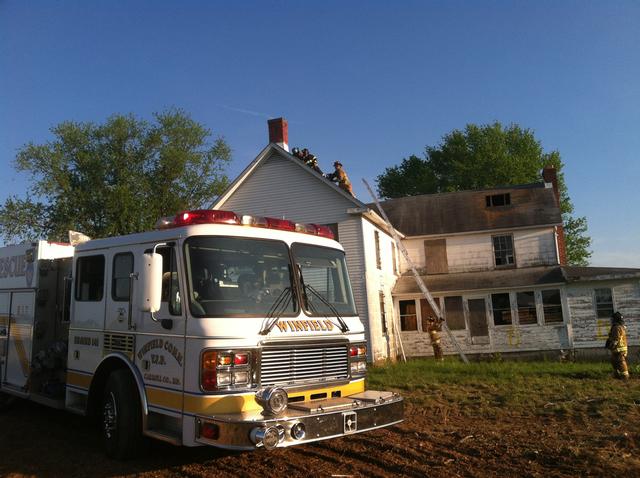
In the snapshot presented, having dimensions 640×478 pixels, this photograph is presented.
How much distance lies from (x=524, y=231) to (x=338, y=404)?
1944 centimetres

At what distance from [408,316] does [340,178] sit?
637 centimetres

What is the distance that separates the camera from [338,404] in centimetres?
525

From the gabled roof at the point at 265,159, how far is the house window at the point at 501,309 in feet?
22.1

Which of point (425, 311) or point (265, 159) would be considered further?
point (425, 311)

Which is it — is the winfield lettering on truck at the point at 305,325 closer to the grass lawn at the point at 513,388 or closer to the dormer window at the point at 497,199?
the grass lawn at the point at 513,388

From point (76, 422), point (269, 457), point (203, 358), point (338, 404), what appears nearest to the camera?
point (203, 358)

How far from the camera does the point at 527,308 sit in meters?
20.4

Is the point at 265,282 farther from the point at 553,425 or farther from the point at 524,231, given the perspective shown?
the point at 524,231

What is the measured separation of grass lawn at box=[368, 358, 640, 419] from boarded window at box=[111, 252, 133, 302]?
5570mm

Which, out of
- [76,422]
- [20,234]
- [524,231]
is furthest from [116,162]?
[76,422]

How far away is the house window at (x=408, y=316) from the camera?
69.7ft

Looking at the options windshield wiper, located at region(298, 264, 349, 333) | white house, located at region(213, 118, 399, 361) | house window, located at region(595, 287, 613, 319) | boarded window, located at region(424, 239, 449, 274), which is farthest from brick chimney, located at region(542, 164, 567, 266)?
windshield wiper, located at region(298, 264, 349, 333)

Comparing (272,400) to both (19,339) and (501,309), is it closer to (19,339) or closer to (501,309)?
(19,339)

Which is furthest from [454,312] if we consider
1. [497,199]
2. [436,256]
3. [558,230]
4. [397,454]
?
[397,454]
